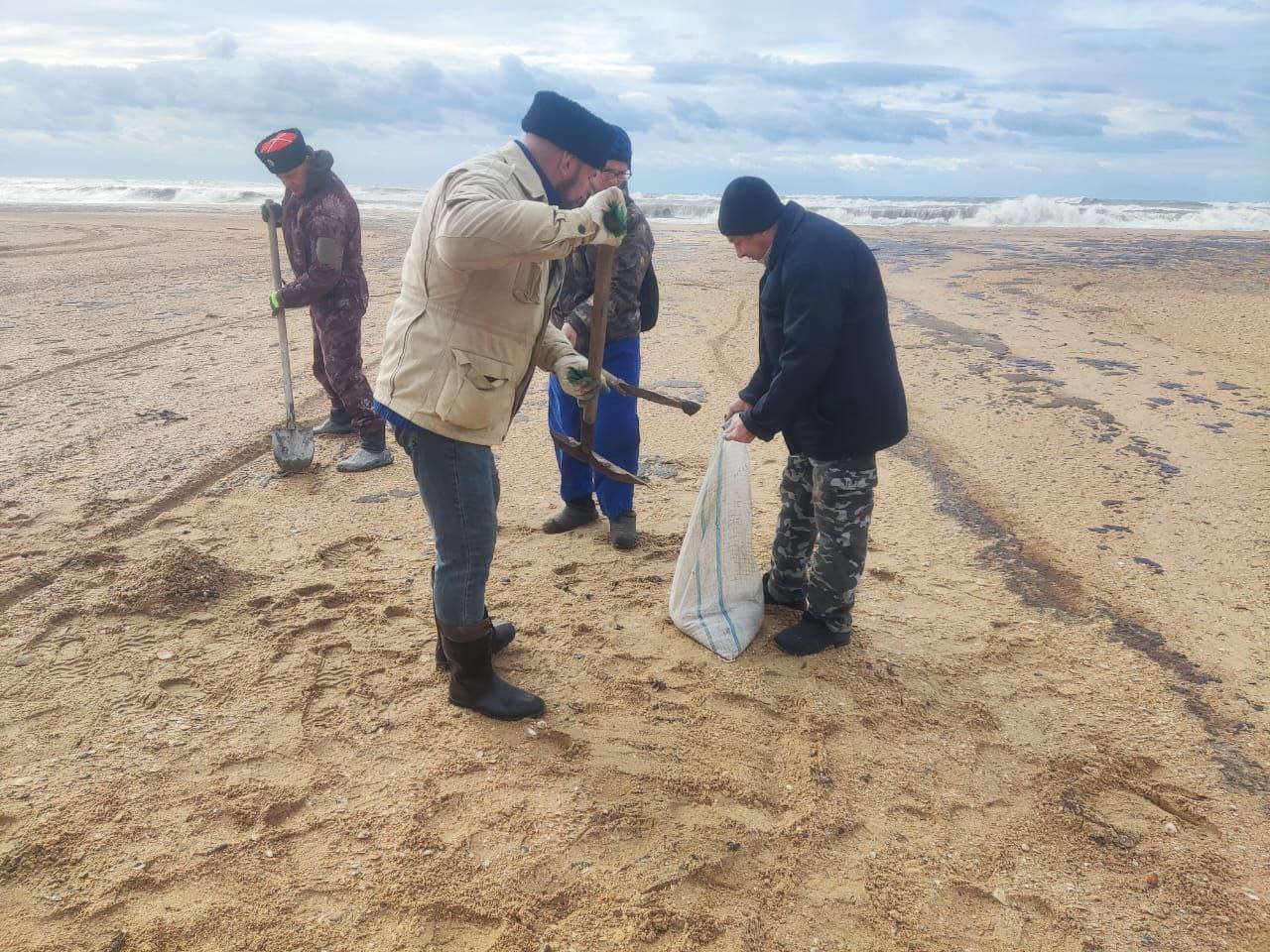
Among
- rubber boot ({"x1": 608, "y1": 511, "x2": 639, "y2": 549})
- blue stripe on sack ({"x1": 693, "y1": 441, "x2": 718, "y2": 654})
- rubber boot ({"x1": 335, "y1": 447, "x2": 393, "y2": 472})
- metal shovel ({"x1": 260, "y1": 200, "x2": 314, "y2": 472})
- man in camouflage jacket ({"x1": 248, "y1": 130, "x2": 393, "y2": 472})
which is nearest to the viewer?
blue stripe on sack ({"x1": 693, "y1": 441, "x2": 718, "y2": 654})

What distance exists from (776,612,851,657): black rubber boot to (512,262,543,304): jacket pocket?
64.3 inches

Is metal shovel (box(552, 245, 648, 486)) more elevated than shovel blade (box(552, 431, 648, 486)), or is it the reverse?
metal shovel (box(552, 245, 648, 486))

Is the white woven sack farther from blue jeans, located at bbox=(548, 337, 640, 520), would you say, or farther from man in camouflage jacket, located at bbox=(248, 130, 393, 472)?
man in camouflage jacket, located at bbox=(248, 130, 393, 472)

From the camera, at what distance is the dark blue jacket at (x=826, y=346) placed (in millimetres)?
2582

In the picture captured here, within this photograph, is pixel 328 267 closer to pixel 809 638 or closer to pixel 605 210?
pixel 605 210

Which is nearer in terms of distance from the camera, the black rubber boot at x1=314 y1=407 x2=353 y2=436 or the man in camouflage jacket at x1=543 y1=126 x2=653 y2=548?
the man in camouflage jacket at x1=543 y1=126 x2=653 y2=548

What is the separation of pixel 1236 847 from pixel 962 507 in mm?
2389

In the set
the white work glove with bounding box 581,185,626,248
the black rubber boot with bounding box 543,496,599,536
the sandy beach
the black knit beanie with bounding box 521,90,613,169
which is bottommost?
the sandy beach

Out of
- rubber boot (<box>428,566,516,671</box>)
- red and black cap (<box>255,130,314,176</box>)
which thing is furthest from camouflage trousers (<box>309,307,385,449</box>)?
rubber boot (<box>428,566,516,671</box>)

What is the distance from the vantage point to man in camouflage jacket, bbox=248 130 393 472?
4422mm

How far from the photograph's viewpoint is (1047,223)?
33.0 meters

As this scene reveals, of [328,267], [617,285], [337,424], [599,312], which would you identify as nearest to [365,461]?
[337,424]

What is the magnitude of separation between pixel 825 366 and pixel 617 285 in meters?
1.35

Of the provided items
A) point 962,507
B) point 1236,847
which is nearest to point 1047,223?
point 962,507
